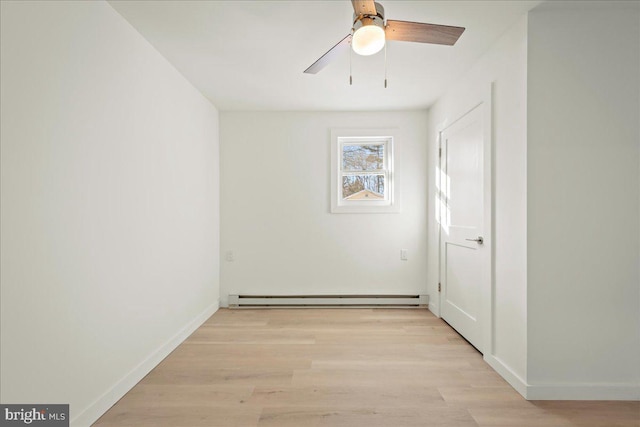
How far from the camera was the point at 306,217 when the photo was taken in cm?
418

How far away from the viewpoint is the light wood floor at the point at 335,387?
1.89 m

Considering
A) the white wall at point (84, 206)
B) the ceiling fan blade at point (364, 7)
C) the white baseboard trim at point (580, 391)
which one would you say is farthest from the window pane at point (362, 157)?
the white baseboard trim at point (580, 391)

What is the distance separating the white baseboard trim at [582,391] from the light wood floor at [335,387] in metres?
0.04

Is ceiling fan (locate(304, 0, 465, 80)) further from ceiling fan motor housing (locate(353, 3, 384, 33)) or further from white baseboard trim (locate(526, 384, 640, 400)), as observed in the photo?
white baseboard trim (locate(526, 384, 640, 400))

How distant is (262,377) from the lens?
2.37m

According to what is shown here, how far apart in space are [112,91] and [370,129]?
9.07ft

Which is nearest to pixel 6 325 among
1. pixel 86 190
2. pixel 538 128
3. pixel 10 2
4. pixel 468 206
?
pixel 86 190

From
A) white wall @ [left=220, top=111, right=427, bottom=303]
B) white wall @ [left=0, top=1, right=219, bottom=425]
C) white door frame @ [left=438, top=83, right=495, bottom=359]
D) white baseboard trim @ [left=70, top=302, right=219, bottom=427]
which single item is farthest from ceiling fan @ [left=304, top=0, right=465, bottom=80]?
white baseboard trim @ [left=70, top=302, right=219, bottom=427]

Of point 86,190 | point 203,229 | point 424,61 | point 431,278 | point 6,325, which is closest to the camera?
point 6,325

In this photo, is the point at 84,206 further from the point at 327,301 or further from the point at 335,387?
the point at 327,301

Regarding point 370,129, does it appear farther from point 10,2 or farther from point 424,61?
point 10,2

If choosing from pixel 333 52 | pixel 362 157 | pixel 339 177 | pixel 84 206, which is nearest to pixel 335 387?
pixel 84 206

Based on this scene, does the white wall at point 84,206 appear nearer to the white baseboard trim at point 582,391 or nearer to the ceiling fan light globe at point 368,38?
the ceiling fan light globe at point 368,38

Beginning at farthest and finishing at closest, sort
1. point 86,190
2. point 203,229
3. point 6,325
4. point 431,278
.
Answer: point 431,278, point 203,229, point 86,190, point 6,325
